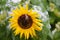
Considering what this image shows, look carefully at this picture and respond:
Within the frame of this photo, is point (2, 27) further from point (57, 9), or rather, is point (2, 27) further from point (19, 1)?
point (57, 9)

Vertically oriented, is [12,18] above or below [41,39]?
above

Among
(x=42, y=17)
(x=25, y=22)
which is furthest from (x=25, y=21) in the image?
(x=42, y=17)

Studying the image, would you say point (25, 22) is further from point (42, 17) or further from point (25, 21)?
point (42, 17)

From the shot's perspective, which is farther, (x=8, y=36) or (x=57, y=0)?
(x=57, y=0)

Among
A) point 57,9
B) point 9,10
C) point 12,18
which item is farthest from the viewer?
point 57,9

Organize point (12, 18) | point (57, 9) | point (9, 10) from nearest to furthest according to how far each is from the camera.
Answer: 1. point (12, 18)
2. point (9, 10)
3. point (57, 9)

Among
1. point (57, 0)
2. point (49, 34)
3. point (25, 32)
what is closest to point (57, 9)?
point (57, 0)
